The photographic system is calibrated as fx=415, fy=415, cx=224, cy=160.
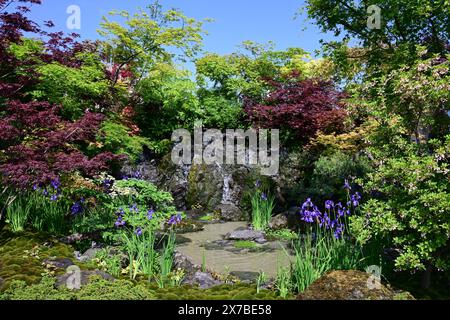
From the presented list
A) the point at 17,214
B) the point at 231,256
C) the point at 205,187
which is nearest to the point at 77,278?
the point at 231,256

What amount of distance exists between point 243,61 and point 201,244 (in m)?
10.0

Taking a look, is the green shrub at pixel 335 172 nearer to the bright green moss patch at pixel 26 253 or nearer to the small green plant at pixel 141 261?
the small green plant at pixel 141 261

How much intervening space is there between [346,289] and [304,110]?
8.51 meters

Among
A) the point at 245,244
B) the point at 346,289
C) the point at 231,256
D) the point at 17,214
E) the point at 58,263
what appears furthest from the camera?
the point at 245,244

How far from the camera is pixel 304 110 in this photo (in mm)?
12250

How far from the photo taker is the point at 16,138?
23.2 feet

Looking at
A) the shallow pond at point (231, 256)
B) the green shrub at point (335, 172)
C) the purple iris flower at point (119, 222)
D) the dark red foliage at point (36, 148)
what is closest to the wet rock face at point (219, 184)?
the green shrub at point (335, 172)

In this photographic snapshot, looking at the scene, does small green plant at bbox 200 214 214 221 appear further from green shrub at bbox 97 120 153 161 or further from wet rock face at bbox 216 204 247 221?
green shrub at bbox 97 120 153 161

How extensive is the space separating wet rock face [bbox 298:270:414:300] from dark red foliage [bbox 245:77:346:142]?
25.1 ft

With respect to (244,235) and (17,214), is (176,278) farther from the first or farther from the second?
(17,214)

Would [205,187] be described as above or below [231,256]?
above

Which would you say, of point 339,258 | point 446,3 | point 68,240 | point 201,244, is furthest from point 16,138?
point 446,3

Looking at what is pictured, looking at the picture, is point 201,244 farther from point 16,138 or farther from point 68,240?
point 16,138

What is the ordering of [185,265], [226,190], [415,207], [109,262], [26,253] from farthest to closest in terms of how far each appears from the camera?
[226,190]
[185,265]
[26,253]
[109,262]
[415,207]
